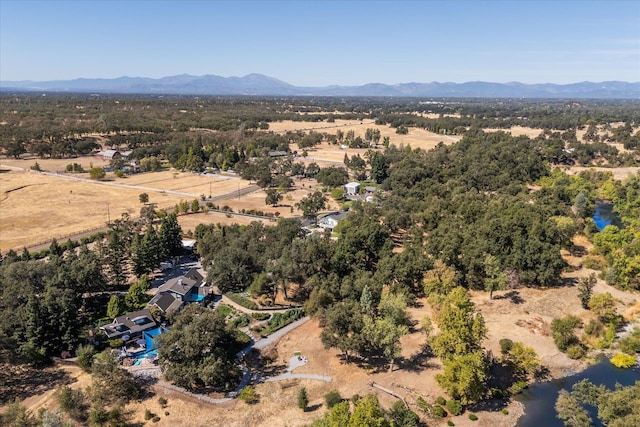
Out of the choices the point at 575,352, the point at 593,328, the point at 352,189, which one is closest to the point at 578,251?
the point at 593,328

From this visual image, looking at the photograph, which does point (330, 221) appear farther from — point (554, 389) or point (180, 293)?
point (554, 389)

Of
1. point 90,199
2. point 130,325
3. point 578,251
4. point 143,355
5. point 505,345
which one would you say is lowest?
point 143,355

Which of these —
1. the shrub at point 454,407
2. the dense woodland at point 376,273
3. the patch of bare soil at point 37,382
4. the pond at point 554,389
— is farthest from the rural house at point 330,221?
the patch of bare soil at point 37,382

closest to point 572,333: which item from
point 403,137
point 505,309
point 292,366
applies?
point 505,309

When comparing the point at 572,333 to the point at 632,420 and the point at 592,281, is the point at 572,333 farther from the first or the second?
the point at 632,420

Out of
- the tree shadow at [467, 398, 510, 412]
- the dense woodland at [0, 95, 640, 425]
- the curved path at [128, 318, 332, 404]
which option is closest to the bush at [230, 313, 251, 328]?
the curved path at [128, 318, 332, 404]

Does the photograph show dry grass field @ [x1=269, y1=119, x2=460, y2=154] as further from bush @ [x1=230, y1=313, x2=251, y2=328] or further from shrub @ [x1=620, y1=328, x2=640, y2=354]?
shrub @ [x1=620, y1=328, x2=640, y2=354]
